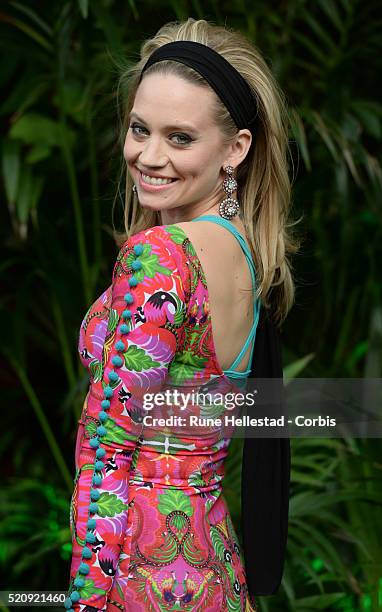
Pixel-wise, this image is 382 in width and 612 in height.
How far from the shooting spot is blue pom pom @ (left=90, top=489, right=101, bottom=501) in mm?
1232

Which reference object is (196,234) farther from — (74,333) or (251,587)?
(74,333)

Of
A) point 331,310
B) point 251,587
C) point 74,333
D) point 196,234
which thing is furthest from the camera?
point 331,310

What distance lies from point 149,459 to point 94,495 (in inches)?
4.5

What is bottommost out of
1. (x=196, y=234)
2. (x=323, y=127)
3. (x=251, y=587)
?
(x=251, y=587)

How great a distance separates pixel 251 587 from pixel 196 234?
0.56 metres

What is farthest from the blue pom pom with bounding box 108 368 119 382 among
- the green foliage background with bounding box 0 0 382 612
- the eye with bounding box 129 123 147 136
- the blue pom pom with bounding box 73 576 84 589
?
the green foliage background with bounding box 0 0 382 612

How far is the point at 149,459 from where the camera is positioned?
1.32 metres

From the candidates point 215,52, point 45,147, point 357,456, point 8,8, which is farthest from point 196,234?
→ point 8,8

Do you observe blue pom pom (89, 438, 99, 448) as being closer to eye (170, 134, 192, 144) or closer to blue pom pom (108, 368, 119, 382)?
blue pom pom (108, 368, 119, 382)

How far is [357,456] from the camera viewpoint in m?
2.49

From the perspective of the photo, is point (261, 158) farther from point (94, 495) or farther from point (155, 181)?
point (94, 495)

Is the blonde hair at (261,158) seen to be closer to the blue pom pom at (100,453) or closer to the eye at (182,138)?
the eye at (182,138)

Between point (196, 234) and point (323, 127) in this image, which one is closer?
point (196, 234)

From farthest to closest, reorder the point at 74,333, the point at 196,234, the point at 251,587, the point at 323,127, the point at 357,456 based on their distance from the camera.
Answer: the point at 74,333, the point at 323,127, the point at 357,456, the point at 251,587, the point at 196,234
